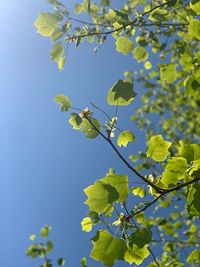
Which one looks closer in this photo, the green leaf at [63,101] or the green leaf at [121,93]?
the green leaf at [121,93]

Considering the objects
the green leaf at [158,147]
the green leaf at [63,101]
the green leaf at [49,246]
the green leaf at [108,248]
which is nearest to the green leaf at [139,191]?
the green leaf at [158,147]

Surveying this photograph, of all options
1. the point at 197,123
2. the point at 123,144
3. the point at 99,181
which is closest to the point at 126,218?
the point at 99,181

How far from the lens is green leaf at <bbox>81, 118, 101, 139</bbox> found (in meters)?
1.88

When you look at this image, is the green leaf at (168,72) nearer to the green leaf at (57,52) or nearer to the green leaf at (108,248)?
the green leaf at (57,52)

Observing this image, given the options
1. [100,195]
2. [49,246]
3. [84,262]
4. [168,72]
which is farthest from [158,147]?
[49,246]

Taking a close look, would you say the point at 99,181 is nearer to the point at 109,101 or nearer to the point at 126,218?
the point at 126,218

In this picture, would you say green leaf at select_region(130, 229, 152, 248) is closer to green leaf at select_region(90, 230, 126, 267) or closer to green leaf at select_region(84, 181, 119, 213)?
green leaf at select_region(90, 230, 126, 267)

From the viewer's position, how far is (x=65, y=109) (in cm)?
195

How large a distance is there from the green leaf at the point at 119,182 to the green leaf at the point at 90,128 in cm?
39

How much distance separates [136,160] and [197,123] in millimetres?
2353

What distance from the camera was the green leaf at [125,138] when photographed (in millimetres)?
2072

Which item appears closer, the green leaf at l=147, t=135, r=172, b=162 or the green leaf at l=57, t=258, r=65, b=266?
the green leaf at l=147, t=135, r=172, b=162

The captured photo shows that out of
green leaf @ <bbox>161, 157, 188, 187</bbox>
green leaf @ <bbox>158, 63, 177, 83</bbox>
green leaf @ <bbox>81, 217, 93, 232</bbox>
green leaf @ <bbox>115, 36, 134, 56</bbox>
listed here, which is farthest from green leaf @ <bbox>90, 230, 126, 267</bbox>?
green leaf @ <bbox>115, 36, 134, 56</bbox>

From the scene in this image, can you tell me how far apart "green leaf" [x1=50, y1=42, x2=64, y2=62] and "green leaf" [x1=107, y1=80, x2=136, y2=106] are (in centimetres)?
83
